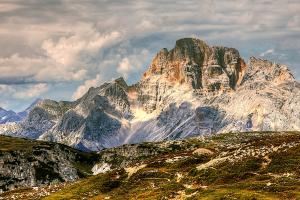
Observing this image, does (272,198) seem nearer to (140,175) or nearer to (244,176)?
(244,176)

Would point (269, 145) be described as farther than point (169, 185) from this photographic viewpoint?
Yes

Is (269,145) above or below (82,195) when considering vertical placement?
above

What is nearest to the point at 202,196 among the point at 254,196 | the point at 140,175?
the point at 254,196

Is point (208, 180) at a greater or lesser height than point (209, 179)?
lesser

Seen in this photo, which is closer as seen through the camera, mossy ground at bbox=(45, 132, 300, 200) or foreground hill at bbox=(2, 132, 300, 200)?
mossy ground at bbox=(45, 132, 300, 200)

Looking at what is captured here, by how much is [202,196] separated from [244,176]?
75.4 feet

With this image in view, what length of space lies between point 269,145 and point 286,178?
151 ft

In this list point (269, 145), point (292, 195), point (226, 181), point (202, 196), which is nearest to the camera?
point (292, 195)

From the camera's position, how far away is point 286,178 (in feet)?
392

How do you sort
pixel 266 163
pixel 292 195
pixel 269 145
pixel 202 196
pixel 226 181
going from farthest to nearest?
pixel 269 145
pixel 266 163
pixel 226 181
pixel 202 196
pixel 292 195

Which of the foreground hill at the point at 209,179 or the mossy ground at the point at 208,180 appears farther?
the foreground hill at the point at 209,179

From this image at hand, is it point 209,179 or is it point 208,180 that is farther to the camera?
point 209,179

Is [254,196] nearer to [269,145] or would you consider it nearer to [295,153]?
[295,153]

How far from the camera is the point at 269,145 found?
6491 inches
